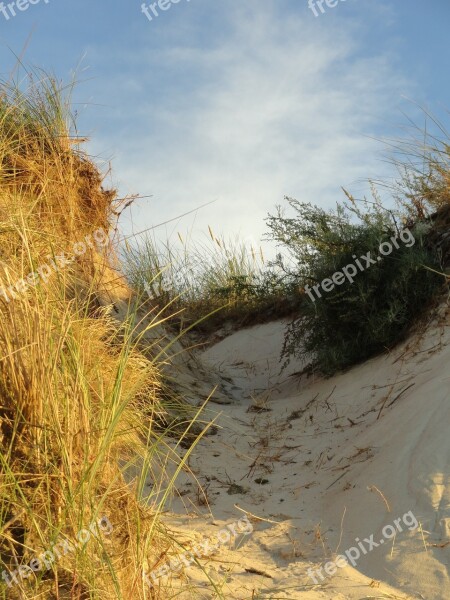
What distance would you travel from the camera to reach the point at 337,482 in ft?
13.0

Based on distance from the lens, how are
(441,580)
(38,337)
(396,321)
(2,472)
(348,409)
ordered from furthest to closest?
(396,321)
(348,409)
(441,580)
(38,337)
(2,472)

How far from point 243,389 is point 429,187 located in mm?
2767

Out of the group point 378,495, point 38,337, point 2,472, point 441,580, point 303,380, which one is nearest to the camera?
point 2,472

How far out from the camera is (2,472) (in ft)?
7.55

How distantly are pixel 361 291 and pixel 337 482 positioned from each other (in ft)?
7.03

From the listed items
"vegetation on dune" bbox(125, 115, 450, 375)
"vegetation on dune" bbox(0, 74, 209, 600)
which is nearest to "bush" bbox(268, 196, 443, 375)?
"vegetation on dune" bbox(125, 115, 450, 375)

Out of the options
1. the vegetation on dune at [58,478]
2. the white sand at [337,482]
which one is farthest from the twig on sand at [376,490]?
the vegetation on dune at [58,478]

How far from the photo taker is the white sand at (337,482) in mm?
2875

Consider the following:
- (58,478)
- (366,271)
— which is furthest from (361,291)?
(58,478)

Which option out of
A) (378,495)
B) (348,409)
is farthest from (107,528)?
(348,409)

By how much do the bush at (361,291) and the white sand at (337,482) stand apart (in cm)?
24

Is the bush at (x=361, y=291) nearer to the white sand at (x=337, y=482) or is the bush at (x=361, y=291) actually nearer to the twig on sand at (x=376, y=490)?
the white sand at (x=337, y=482)

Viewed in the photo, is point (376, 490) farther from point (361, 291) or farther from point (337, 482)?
point (361, 291)

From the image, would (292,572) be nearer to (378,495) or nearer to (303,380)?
(378,495)
